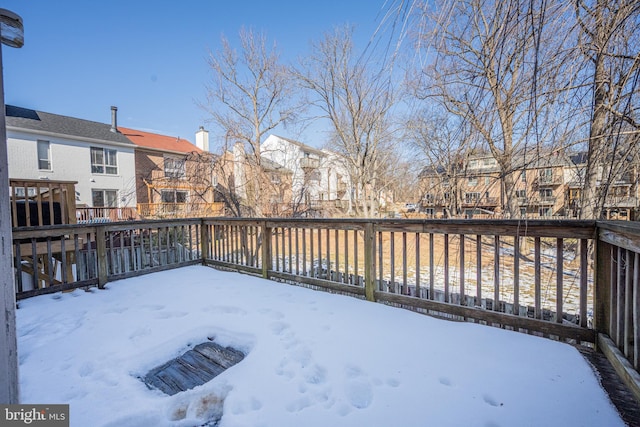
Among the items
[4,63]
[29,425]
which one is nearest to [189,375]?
[29,425]

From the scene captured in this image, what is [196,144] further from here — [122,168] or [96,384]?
[96,384]

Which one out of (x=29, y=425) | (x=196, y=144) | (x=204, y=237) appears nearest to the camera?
(x=29, y=425)

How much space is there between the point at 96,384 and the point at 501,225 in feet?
10.2

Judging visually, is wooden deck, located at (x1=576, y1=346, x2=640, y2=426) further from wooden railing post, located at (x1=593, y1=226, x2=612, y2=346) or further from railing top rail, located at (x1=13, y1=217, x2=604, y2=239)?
railing top rail, located at (x1=13, y1=217, x2=604, y2=239)

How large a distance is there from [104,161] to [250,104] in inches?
375

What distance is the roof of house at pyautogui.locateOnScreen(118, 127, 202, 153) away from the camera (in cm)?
1739

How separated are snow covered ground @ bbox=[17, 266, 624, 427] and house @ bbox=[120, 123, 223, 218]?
488cm

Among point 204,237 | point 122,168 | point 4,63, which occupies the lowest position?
point 204,237

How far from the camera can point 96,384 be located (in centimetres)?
175

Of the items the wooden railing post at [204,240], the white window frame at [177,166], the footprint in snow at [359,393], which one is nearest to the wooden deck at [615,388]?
the footprint in snow at [359,393]

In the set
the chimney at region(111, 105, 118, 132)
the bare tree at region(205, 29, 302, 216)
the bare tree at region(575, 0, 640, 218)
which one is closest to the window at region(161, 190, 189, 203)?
the bare tree at region(205, 29, 302, 216)

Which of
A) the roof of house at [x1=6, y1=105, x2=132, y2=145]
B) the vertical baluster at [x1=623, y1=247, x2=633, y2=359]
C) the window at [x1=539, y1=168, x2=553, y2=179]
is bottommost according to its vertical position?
the vertical baluster at [x1=623, y1=247, x2=633, y2=359]

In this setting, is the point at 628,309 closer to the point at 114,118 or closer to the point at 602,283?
the point at 602,283

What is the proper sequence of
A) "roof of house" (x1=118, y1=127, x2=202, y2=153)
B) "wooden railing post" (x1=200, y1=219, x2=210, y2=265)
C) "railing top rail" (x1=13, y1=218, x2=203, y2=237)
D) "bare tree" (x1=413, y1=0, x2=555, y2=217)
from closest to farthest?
"bare tree" (x1=413, y1=0, x2=555, y2=217) < "railing top rail" (x1=13, y1=218, x2=203, y2=237) < "wooden railing post" (x1=200, y1=219, x2=210, y2=265) < "roof of house" (x1=118, y1=127, x2=202, y2=153)
